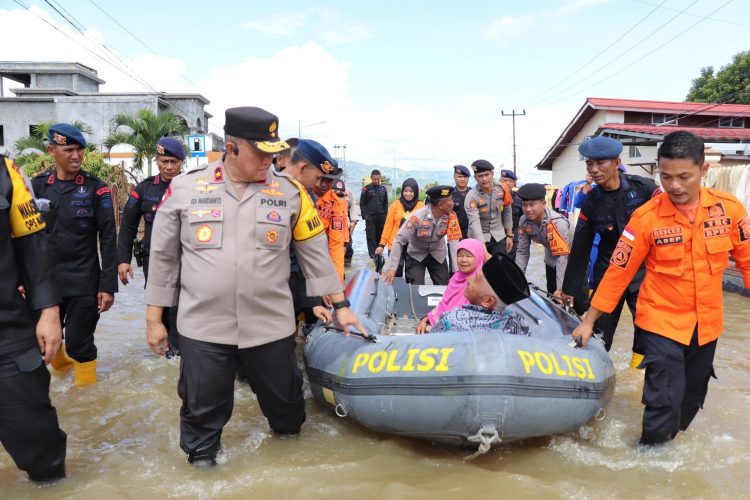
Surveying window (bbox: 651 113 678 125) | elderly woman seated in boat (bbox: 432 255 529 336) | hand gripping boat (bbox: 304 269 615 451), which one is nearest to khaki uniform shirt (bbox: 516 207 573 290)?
elderly woman seated in boat (bbox: 432 255 529 336)

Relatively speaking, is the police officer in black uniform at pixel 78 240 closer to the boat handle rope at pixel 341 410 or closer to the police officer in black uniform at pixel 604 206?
the boat handle rope at pixel 341 410

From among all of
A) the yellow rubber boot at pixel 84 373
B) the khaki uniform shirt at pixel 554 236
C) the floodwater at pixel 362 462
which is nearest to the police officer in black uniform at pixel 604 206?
the khaki uniform shirt at pixel 554 236

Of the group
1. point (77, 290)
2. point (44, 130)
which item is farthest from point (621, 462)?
point (44, 130)

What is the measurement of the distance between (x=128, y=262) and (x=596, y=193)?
323cm

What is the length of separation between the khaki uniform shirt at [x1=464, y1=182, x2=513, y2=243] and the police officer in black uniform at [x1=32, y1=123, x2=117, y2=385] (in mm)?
3683

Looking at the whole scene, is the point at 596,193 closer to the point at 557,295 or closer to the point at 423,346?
the point at 557,295

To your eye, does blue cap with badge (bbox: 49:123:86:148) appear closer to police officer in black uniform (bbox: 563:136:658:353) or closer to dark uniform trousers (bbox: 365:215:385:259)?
police officer in black uniform (bbox: 563:136:658:353)

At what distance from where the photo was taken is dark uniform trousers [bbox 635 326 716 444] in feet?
8.57

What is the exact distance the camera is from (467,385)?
2508mm

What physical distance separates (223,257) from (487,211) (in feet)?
14.6

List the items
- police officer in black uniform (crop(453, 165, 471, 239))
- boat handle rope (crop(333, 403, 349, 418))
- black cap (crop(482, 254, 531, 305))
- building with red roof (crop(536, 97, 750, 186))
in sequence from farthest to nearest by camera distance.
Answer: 1. building with red roof (crop(536, 97, 750, 186))
2. police officer in black uniform (crop(453, 165, 471, 239))
3. black cap (crop(482, 254, 531, 305))
4. boat handle rope (crop(333, 403, 349, 418))

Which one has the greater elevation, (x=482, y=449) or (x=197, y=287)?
(x=197, y=287)

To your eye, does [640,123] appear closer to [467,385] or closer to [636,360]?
[636,360]

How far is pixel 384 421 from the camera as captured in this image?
2.73 metres
